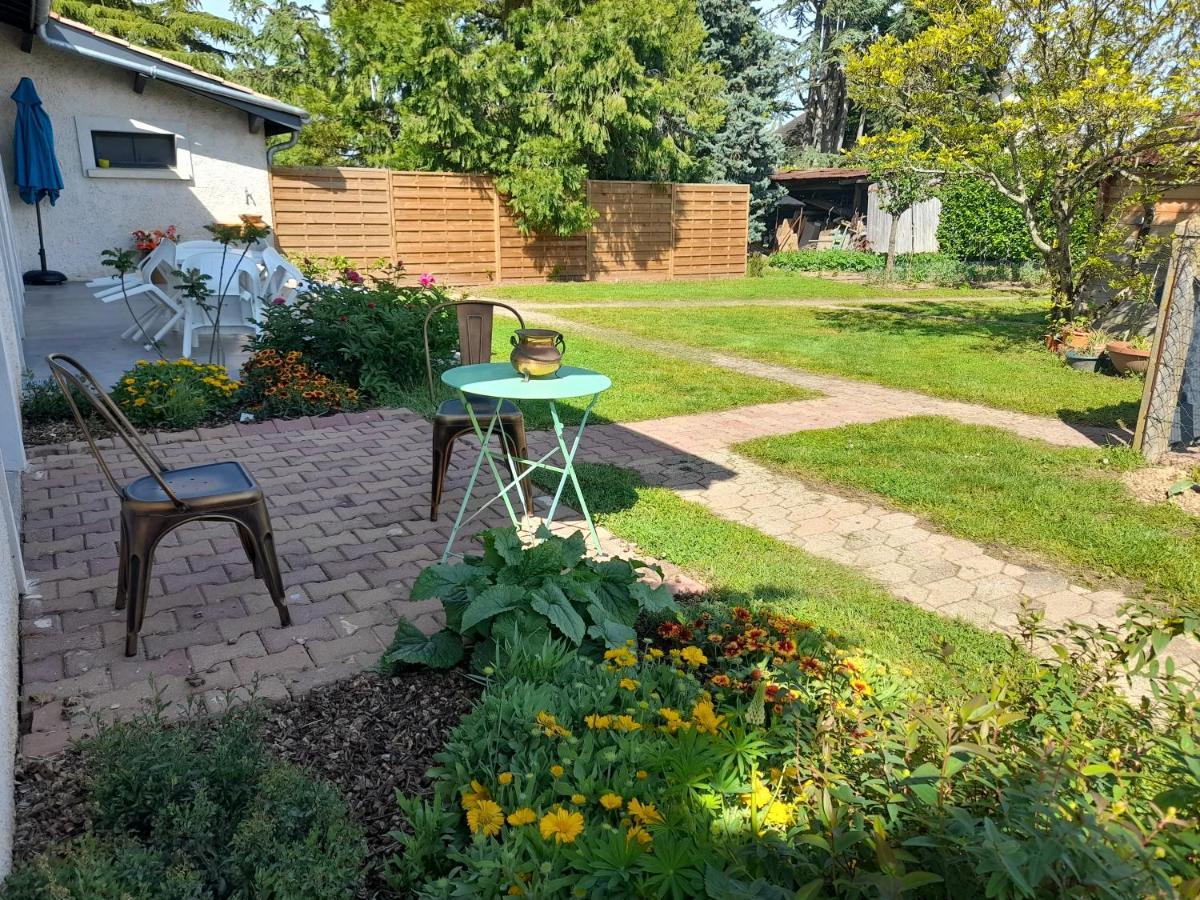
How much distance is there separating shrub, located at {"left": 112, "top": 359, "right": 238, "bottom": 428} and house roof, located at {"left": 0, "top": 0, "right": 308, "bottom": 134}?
597 cm

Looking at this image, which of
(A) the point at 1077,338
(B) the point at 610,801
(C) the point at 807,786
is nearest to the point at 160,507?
(B) the point at 610,801

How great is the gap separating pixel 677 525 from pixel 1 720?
9.50ft

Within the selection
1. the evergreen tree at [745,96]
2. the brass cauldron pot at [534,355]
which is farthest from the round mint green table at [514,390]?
the evergreen tree at [745,96]

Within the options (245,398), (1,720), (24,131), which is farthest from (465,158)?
(1,720)

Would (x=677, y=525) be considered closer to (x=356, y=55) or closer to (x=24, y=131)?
(x=24, y=131)

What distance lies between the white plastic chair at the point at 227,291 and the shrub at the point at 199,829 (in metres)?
6.23

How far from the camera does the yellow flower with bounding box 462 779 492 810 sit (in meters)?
1.95

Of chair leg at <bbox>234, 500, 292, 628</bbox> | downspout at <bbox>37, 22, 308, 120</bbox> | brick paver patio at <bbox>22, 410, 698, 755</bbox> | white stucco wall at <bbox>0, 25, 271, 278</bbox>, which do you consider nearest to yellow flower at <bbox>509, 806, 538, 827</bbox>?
brick paver patio at <bbox>22, 410, 698, 755</bbox>

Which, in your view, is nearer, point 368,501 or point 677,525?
point 677,525

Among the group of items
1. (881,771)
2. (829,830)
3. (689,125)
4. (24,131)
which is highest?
(689,125)

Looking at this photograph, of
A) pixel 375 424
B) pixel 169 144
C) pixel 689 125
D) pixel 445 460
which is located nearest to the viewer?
pixel 445 460

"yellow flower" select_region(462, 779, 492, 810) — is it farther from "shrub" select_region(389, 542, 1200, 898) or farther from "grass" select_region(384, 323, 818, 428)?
"grass" select_region(384, 323, 818, 428)

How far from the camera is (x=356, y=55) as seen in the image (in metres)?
16.0

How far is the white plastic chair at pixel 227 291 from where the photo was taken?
762 cm
